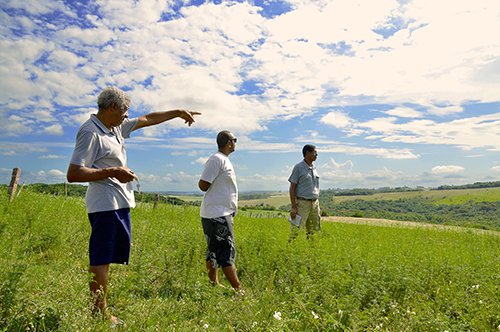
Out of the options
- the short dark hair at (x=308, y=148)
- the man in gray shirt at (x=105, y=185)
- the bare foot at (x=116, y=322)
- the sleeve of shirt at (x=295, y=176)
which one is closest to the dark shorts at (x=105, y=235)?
the man in gray shirt at (x=105, y=185)

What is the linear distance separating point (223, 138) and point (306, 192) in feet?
9.65

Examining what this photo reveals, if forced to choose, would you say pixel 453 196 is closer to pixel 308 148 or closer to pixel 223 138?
pixel 308 148

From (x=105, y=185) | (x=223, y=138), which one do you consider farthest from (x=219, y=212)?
(x=105, y=185)

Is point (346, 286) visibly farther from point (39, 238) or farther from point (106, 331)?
point (39, 238)

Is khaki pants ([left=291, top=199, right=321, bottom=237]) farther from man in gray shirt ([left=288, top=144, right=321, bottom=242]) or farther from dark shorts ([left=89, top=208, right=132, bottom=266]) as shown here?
dark shorts ([left=89, top=208, right=132, bottom=266])

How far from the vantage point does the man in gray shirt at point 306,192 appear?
20.7ft

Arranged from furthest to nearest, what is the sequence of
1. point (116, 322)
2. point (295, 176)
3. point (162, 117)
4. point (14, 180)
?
point (14, 180) → point (295, 176) → point (162, 117) → point (116, 322)

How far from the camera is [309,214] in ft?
21.1

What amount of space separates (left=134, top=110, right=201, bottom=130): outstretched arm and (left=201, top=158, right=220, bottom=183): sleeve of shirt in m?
0.55

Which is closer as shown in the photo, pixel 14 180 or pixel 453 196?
pixel 14 180

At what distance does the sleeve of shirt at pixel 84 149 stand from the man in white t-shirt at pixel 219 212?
144 centimetres

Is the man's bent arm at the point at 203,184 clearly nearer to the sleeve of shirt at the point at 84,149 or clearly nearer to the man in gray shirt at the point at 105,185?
the man in gray shirt at the point at 105,185

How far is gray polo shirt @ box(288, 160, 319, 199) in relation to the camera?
20.7 feet

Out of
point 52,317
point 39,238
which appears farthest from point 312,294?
point 39,238
